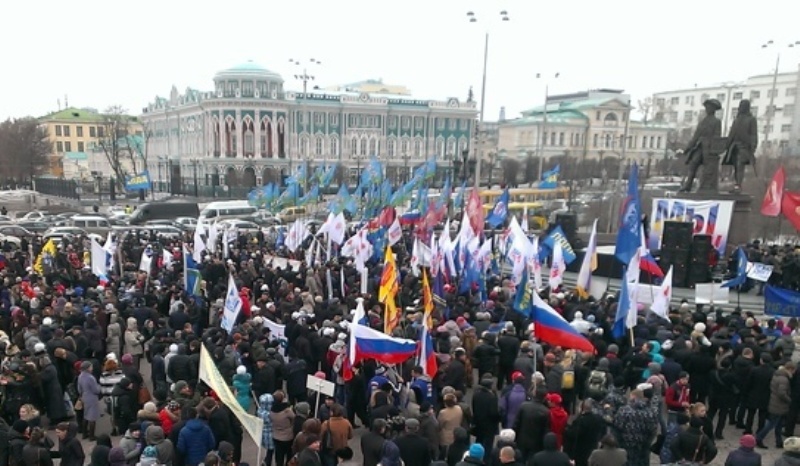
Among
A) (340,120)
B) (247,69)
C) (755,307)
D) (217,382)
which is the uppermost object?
(247,69)

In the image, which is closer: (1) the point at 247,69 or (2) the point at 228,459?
(2) the point at 228,459

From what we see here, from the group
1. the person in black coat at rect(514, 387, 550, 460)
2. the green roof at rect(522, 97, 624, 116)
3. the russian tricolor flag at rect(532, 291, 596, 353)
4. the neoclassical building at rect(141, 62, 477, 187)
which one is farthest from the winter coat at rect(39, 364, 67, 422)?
the green roof at rect(522, 97, 624, 116)

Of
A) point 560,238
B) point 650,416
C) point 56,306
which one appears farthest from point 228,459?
point 560,238

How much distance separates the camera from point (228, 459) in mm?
5742

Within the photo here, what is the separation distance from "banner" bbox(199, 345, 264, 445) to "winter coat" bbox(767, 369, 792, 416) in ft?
21.2

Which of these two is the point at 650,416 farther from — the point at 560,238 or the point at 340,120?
the point at 340,120

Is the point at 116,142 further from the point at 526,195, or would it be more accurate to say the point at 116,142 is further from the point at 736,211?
the point at 736,211

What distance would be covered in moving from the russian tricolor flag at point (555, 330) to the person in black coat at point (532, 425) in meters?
1.37

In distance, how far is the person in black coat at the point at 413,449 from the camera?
6352 millimetres

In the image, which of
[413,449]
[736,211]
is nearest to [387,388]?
[413,449]

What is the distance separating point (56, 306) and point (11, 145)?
6545 centimetres

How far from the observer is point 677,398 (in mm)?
7703

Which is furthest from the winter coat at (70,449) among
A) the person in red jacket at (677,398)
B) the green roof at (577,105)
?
the green roof at (577,105)

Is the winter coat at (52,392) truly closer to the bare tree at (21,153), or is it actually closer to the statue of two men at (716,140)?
the statue of two men at (716,140)
